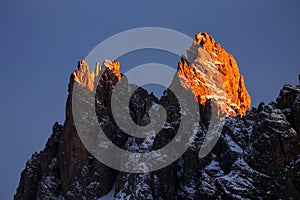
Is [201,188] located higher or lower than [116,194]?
lower

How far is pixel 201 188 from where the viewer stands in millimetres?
→ 101375

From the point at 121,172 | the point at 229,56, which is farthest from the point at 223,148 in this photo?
the point at 229,56

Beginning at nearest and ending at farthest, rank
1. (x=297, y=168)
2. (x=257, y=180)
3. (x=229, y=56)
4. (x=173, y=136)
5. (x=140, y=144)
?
1. (x=297, y=168)
2. (x=257, y=180)
3. (x=173, y=136)
4. (x=140, y=144)
5. (x=229, y=56)

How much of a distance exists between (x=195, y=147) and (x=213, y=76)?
103ft

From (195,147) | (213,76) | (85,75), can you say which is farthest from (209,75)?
(85,75)

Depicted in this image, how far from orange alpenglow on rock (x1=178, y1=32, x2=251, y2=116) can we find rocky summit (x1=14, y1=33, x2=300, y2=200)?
286mm

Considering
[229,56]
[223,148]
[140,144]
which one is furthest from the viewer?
[229,56]

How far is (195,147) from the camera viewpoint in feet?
403

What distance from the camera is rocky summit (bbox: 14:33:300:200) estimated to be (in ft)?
316

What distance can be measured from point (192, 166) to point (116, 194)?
20.1 meters

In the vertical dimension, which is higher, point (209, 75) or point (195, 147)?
point (209, 75)

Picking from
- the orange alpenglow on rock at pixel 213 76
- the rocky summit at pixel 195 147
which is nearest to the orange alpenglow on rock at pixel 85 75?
the rocky summit at pixel 195 147

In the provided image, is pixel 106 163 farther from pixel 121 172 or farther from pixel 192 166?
pixel 192 166

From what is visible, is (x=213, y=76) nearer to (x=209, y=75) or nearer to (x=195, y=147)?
(x=209, y=75)
